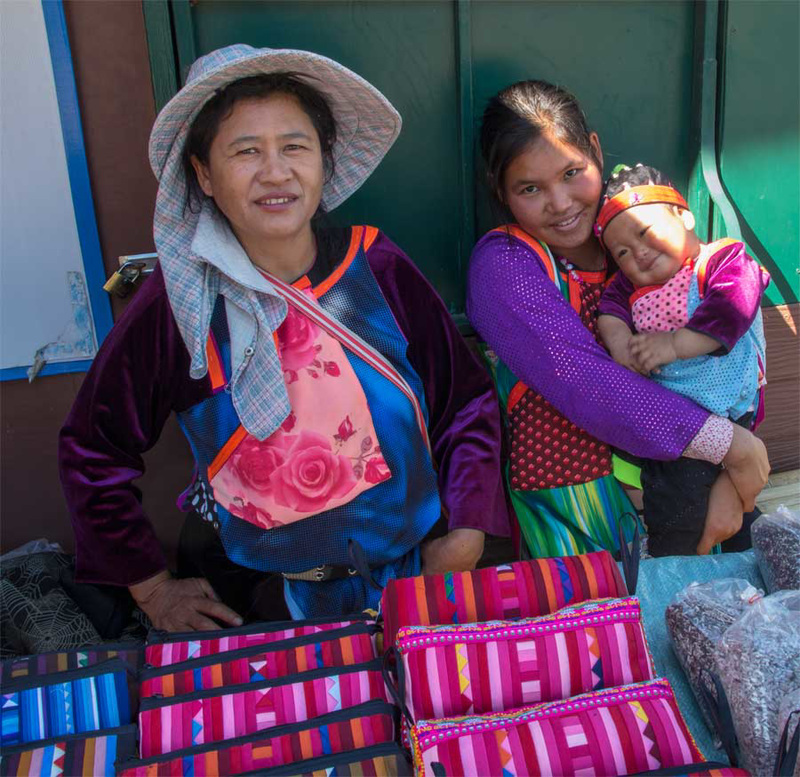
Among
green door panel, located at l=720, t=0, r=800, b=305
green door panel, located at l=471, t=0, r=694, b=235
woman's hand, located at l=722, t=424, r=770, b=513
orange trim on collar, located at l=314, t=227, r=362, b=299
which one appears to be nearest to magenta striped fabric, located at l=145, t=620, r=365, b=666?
orange trim on collar, located at l=314, t=227, r=362, b=299

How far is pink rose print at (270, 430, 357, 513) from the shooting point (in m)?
1.62

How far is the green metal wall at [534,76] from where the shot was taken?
2154 mm

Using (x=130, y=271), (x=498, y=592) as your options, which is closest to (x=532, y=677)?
(x=498, y=592)

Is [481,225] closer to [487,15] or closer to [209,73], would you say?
[487,15]

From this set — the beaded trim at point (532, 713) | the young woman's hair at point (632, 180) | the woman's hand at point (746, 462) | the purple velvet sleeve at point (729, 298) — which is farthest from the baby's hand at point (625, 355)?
the beaded trim at point (532, 713)

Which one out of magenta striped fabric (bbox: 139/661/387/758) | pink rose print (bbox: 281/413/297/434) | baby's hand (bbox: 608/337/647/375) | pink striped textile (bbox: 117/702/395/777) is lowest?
pink striped textile (bbox: 117/702/395/777)

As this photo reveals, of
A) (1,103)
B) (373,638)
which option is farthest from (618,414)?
(1,103)

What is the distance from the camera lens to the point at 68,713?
1.19m

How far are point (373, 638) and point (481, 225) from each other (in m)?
1.54

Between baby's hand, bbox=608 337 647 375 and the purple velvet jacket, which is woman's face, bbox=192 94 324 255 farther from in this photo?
baby's hand, bbox=608 337 647 375

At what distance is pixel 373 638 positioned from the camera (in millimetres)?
1322

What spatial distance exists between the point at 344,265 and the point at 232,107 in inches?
16.5

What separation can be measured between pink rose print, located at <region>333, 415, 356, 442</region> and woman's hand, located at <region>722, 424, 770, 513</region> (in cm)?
92

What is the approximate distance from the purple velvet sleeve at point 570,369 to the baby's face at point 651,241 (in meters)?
0.22
